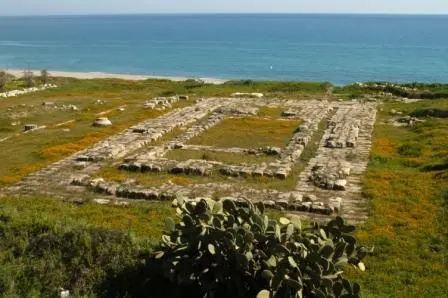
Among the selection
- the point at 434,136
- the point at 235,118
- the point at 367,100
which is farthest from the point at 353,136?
the point at 367,100

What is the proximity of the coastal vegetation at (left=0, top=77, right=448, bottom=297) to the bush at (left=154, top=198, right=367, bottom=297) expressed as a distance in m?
0.38

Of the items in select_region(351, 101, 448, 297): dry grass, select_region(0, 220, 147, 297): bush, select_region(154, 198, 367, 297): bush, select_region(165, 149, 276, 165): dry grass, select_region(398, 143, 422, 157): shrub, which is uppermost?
select_region(154, 198, 367, 297): bush

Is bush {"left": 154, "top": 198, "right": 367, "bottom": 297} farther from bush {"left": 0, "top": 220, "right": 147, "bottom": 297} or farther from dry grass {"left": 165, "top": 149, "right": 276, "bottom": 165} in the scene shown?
dry grass {"left": 165, "top": 149, "right": 276, "bottom": 165}

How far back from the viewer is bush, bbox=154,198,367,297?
10.2m

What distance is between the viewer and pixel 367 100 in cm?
4534

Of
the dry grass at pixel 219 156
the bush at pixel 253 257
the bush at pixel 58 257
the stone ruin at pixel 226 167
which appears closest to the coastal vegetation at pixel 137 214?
the bush at pixel 58 257

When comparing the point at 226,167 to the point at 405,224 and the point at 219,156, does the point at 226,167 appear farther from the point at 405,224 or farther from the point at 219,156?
the point at 405,224

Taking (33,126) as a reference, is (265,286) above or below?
above

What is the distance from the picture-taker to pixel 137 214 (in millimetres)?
18969

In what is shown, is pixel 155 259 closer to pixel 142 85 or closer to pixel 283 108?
pixel 283 108

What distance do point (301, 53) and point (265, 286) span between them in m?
141

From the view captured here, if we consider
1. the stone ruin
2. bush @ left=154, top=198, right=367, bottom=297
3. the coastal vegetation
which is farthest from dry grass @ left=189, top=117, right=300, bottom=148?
bush @ left=154, top=198, right=367, bottom=297

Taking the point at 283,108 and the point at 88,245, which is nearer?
the point at 88,245

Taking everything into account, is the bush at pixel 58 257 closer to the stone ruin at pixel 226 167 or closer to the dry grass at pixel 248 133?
the stone ruin at pixel 226 167
